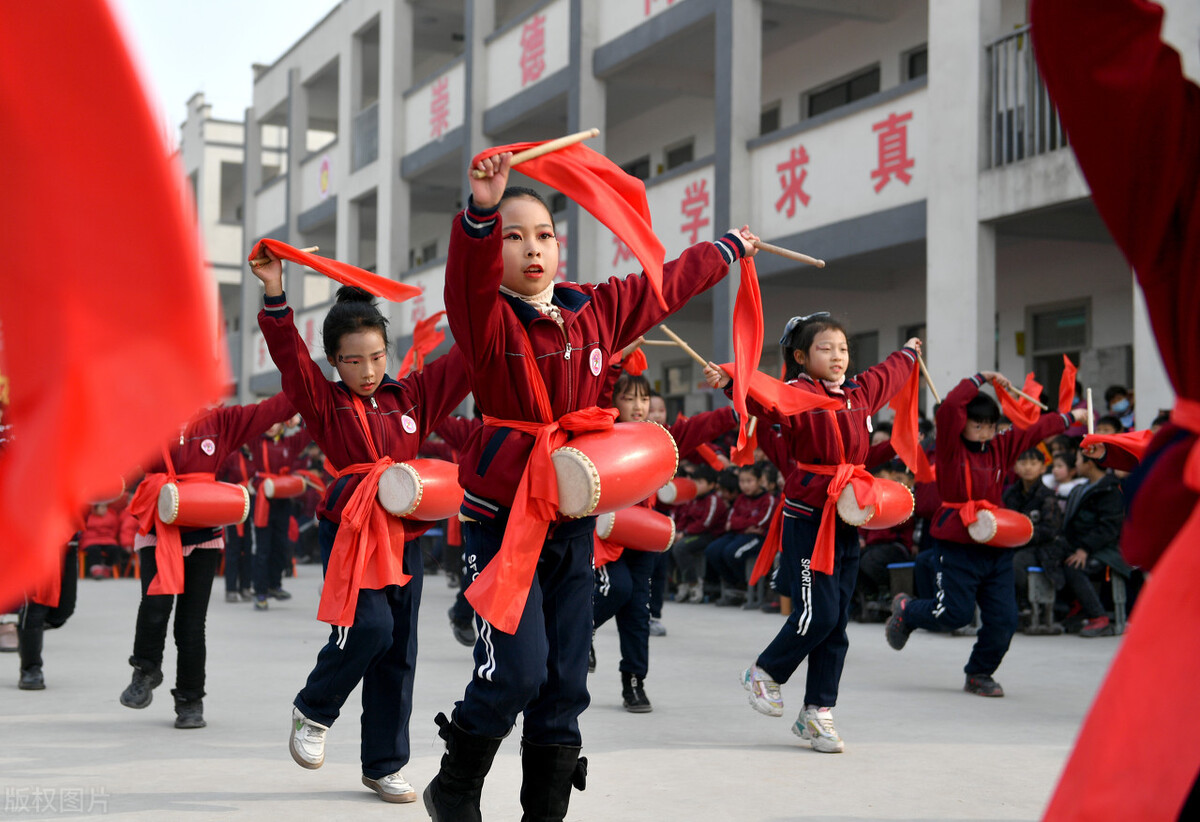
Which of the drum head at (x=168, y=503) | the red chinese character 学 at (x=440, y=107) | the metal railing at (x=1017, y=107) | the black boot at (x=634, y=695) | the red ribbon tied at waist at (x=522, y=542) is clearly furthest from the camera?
the red chinese character 学 at (x=440, y=107)

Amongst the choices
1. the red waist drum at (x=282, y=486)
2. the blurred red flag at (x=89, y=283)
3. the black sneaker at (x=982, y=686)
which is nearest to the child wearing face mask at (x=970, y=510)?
the black sneaker at (x=982, y=686)

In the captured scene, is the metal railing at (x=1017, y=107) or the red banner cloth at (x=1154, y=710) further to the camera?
the metal railing at (x=1017, y=107)

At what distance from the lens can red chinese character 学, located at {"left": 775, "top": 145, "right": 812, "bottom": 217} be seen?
559 inches

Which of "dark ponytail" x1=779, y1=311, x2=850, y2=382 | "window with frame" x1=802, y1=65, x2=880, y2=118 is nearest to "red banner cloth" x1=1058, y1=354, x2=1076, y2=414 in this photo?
"dark ponytail" x1=779, y1=311, x2=850, y2=382

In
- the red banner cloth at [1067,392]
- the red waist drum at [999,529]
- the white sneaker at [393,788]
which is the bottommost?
the white sneaker at [393,788]

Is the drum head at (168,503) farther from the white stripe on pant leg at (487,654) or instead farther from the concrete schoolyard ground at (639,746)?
the white stripe on pant leg at (487,654)

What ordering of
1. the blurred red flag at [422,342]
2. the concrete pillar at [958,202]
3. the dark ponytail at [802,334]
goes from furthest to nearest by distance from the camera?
the concrete pillar at [958,202], the blurred red flag at [422,342], the dark ponytail at [802,334]

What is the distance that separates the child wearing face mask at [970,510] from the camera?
7461 millimetres

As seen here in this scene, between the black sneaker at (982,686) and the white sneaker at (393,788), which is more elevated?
the white sneaker at (393,788)

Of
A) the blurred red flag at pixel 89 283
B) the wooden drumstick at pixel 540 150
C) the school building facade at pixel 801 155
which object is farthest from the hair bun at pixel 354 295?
the school building facade at pixel 801 155

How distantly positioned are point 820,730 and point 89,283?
4499 mm

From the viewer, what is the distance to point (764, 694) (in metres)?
5.92

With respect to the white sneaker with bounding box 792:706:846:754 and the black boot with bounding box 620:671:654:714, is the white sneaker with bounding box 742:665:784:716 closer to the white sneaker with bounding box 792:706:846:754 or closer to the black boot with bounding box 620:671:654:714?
the white sneaker with bounding box 792:706:846:754

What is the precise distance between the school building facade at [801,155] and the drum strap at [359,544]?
7.29 meters
